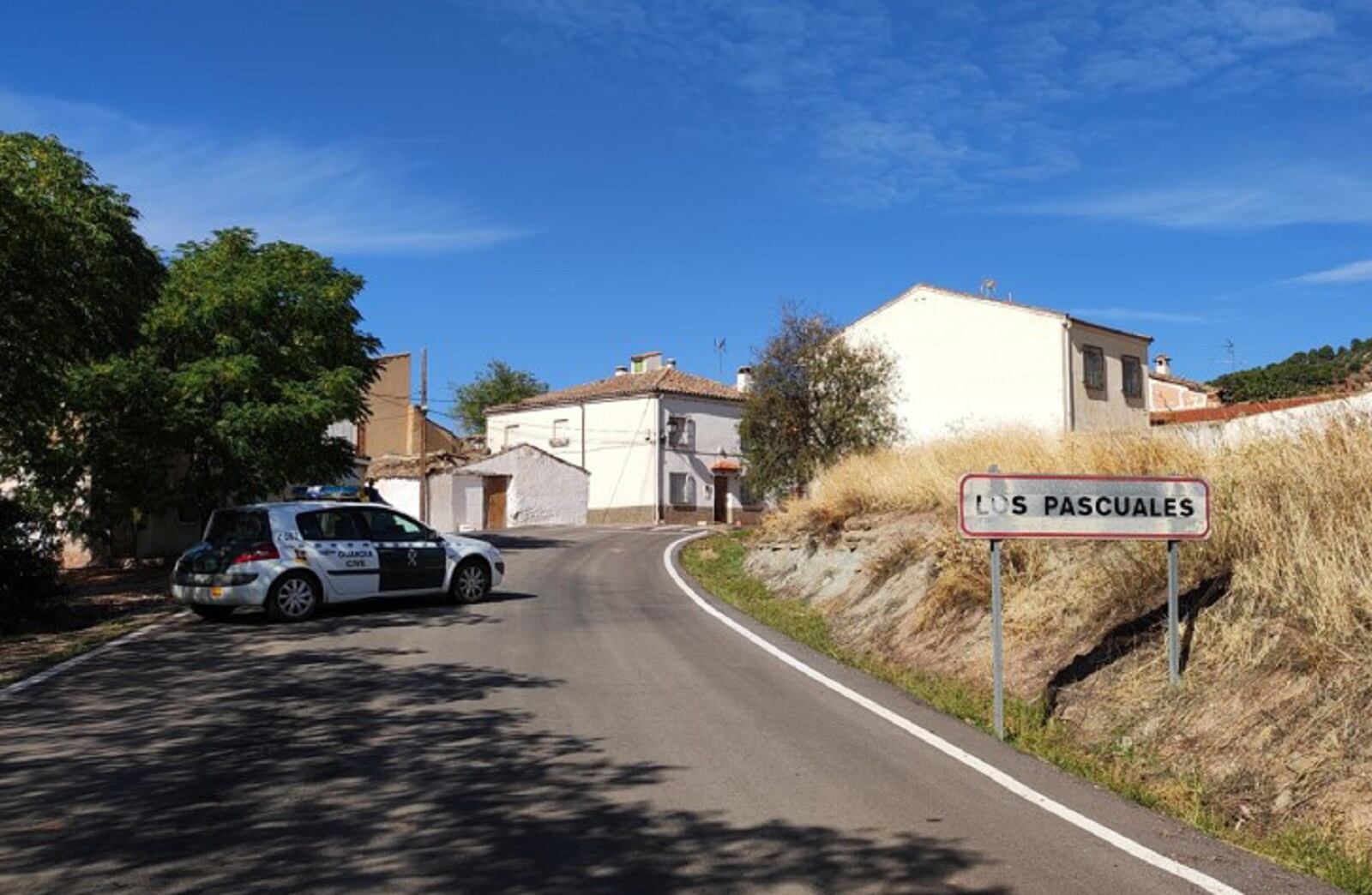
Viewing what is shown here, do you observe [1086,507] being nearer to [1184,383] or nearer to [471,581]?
[471,581]

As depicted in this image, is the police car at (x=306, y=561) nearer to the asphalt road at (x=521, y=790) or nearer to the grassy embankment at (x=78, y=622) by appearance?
the grassy embankment at (x=78, y=622)

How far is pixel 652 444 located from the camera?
54.2 metres

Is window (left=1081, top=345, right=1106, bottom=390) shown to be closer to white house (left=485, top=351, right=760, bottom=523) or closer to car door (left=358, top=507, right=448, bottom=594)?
white house (left=485, top=351, right=760, bottom=523)

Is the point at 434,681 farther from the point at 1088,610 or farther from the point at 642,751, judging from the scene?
the point at 1088,610

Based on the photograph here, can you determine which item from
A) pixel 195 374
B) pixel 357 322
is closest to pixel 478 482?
pixel 357 322

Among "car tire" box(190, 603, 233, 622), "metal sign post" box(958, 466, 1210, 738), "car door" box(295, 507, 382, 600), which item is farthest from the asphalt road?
"car door" box(295, 507, 382, 600)

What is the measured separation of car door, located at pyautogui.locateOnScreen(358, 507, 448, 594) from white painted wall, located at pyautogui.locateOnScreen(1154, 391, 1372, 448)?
9995mm

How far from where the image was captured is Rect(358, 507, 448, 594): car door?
50.2ft

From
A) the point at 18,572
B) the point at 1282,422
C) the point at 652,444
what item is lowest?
the point at 18,572

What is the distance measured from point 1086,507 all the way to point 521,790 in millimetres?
4342

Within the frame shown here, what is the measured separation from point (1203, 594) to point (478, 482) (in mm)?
44974

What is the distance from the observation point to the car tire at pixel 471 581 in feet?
53.1

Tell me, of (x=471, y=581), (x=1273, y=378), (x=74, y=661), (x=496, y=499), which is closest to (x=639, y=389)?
(x=496, y=499)

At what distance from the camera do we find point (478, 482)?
51.3 m
